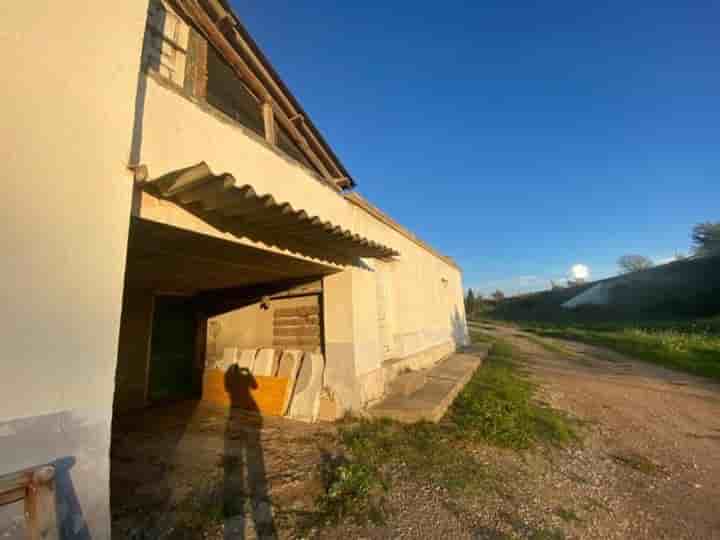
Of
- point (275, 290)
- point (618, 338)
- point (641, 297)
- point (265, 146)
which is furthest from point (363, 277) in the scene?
point (641, 297)

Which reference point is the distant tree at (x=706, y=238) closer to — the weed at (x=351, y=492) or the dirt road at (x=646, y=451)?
the dirt road at (x=646, y=451)

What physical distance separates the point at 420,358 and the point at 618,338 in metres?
15.4

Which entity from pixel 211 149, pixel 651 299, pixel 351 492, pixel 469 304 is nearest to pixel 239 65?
pixel 211 149

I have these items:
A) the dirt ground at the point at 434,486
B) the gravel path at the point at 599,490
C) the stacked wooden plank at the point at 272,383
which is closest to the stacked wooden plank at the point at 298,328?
the stacked wooden plank at the point at 272,383

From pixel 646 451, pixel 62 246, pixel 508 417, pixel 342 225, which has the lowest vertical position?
pixel 646 451

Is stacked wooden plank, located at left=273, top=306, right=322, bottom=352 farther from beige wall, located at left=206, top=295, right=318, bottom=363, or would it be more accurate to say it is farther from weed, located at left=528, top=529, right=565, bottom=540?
weed, located at left=528, top=529, right=565, bottom=540

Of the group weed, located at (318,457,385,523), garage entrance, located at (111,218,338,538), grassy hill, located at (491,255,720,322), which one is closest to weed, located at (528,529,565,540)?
weed, located at (318,457,385,523)

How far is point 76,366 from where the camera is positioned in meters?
1.81

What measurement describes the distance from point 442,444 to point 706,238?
5072cm

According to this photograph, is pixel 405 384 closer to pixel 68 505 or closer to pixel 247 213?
pixel 247 213

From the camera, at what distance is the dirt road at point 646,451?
2645mm

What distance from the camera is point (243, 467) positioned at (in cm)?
350

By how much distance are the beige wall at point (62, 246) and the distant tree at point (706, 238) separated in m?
50.0

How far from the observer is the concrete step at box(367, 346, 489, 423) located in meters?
4.81
